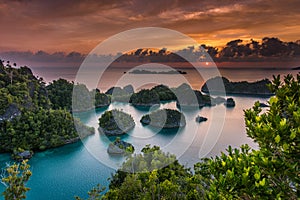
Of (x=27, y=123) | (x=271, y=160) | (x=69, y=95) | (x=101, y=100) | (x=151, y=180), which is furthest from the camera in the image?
(x=101, y=100)

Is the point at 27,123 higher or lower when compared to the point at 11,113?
lower

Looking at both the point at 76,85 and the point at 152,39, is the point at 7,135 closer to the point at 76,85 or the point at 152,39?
the point at 152,39

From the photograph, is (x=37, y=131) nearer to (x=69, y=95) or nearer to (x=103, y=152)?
(x=103, y=152)

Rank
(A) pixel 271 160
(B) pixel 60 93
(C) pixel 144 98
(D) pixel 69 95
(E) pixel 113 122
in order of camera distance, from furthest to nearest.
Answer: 1. (C) pixel 144 98
2. (D) pixel 69 95
3. (B) pixel 60 93
4. (E) pixel 113 122
5. (A) pixel 271 160

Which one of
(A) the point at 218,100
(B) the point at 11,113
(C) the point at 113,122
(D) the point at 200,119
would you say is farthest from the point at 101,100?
(B) the point at 11,113

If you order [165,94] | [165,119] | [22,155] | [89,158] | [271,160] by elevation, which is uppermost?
[271,160]

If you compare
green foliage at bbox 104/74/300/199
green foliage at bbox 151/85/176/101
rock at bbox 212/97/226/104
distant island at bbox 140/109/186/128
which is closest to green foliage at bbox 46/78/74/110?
distant island at bbox 140/109/186/128

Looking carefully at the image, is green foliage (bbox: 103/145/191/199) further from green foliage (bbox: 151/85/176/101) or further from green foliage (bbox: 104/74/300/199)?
green foliage (bbox: 151/85/176/101)

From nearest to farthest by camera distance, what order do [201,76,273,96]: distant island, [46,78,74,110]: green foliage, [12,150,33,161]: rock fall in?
[12,150,33,161]: rock
[46,78,74,110]: green foliage
[201,76,273,96]: distant island
